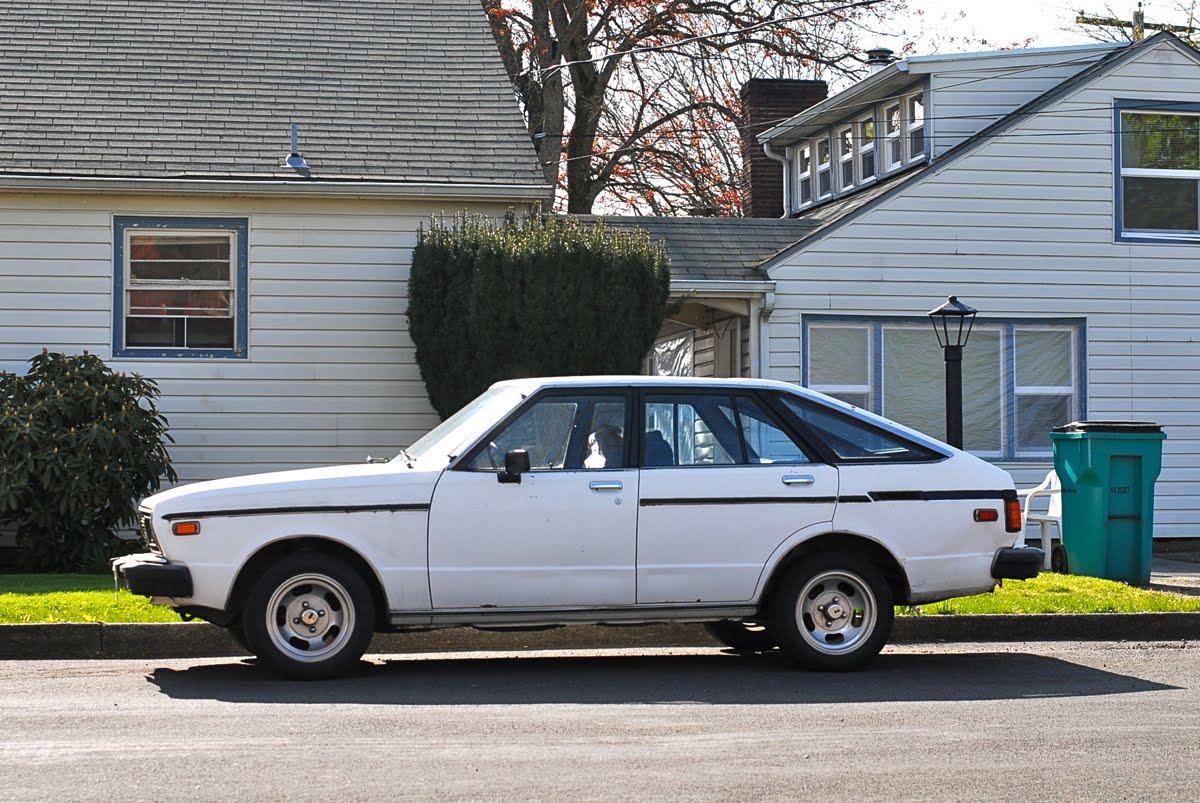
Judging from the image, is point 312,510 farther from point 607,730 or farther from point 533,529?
point 607,730

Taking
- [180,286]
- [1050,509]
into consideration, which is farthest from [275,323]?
[1050,509]

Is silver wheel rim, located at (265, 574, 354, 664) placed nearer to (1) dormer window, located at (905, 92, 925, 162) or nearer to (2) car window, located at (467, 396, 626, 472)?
(2) car window, located at (467, 396, 626, 472)

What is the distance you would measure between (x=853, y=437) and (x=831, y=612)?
3.40 feet

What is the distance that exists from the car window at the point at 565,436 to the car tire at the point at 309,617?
0.99 meters

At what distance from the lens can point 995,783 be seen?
19.4ft

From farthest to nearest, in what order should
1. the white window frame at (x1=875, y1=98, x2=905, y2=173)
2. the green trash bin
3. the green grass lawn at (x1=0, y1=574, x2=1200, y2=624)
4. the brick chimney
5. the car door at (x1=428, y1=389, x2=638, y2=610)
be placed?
1. the brick chimney
2. the white window frame at (x1=875, y1=98, x2=905, y2=173)
3. the green trash bin
4. the green grass lawn at (x1=0, y1=574, x2=1200, y2=624)
5. the car door at (x1=428, y1=389, x2=638, y2=610)

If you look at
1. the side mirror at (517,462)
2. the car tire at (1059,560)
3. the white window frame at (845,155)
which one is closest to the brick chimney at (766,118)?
the white window frame at (845,155)

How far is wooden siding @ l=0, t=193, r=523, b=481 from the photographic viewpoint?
612 inches

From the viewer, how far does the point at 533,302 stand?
1448cm

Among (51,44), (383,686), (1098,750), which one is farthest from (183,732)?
(51,44)

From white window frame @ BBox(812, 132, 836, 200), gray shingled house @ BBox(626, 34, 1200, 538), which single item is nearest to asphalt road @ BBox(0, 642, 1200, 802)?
gray shingled house @ BBox(626, 34, 1200, 538)

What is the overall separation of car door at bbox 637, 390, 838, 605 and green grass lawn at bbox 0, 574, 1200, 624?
6.81 ft

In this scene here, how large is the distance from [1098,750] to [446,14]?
14.6 meters

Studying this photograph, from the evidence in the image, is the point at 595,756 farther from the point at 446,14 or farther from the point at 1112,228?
the point at 446,14
